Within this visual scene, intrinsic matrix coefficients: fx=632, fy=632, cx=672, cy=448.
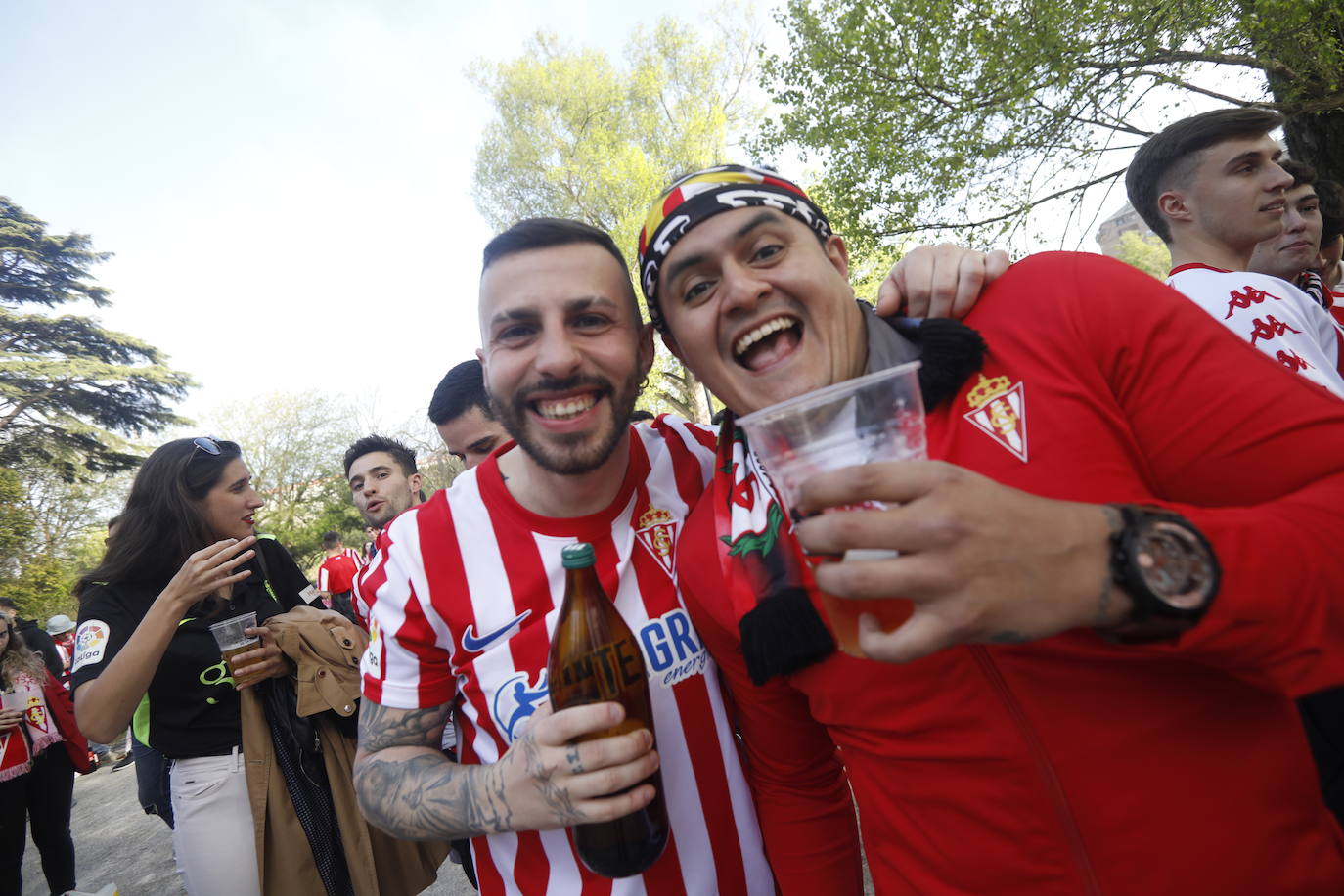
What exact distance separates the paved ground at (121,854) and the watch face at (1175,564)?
17.6ft

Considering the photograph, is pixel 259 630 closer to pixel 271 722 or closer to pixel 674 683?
pixel 271 722

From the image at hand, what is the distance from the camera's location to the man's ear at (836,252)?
176cm

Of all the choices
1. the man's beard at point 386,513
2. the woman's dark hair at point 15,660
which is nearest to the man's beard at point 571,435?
the man's beard at point 386,513

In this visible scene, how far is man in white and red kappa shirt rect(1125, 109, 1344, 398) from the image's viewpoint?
8.52 feet

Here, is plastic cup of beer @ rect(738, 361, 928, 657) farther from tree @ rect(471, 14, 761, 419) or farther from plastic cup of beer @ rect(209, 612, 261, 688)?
tree @ rect(471, 14, 761, 419)

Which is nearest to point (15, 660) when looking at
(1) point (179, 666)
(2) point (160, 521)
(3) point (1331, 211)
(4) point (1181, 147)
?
(2) point (160, 521)

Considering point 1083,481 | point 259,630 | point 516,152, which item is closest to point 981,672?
point 1083,481

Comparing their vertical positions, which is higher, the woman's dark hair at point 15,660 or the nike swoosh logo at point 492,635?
the woman's dark hair at point 15,660

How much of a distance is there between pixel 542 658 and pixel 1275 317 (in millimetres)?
2937

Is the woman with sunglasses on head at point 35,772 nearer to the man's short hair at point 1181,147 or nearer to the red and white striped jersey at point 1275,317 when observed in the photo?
the red and white striped jersey at point 1275,317

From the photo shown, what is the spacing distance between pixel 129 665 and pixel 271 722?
2.13 ft

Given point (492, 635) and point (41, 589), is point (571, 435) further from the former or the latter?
point (41, 589)

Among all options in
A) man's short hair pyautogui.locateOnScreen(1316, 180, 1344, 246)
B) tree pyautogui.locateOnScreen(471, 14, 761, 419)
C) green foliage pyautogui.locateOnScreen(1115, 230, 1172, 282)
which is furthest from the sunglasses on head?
green foliage pyautogui.locateOnScreen(1115, 230, 1172, 282)

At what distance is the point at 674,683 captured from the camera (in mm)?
1715
